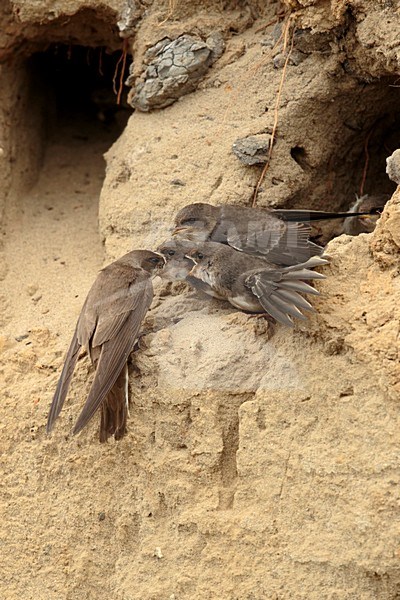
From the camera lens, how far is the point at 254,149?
3.93 metres

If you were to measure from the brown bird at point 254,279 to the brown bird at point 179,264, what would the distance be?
0.03m

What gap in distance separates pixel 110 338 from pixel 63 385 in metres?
0.23

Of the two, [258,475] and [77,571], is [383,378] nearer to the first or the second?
[258,475]

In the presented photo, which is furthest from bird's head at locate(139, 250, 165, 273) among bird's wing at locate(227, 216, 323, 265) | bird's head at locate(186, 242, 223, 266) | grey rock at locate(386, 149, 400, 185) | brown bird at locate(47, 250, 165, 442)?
grey rock at locate(386, 149, 400, 185)

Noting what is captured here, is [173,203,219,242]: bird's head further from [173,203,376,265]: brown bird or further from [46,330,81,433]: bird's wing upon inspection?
[46,330,81,433]: bird's wing

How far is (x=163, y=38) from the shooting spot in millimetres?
4254

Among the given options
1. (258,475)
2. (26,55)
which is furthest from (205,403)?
(26,55)

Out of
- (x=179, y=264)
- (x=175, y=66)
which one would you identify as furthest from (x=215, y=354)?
(x=175, y=66)

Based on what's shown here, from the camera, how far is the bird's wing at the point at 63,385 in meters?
3.36

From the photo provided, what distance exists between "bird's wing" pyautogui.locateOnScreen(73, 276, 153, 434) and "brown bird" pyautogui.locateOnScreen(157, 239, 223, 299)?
0.18m

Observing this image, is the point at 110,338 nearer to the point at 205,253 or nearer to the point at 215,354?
the point at 215,354

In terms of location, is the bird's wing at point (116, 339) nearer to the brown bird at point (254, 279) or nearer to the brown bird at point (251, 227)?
the brown bird at point (254, 279)

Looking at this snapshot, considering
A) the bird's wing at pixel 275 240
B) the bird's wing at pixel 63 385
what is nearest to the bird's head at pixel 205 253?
the bird's wing at pixel 275 240

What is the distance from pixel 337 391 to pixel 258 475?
14.7 inches
